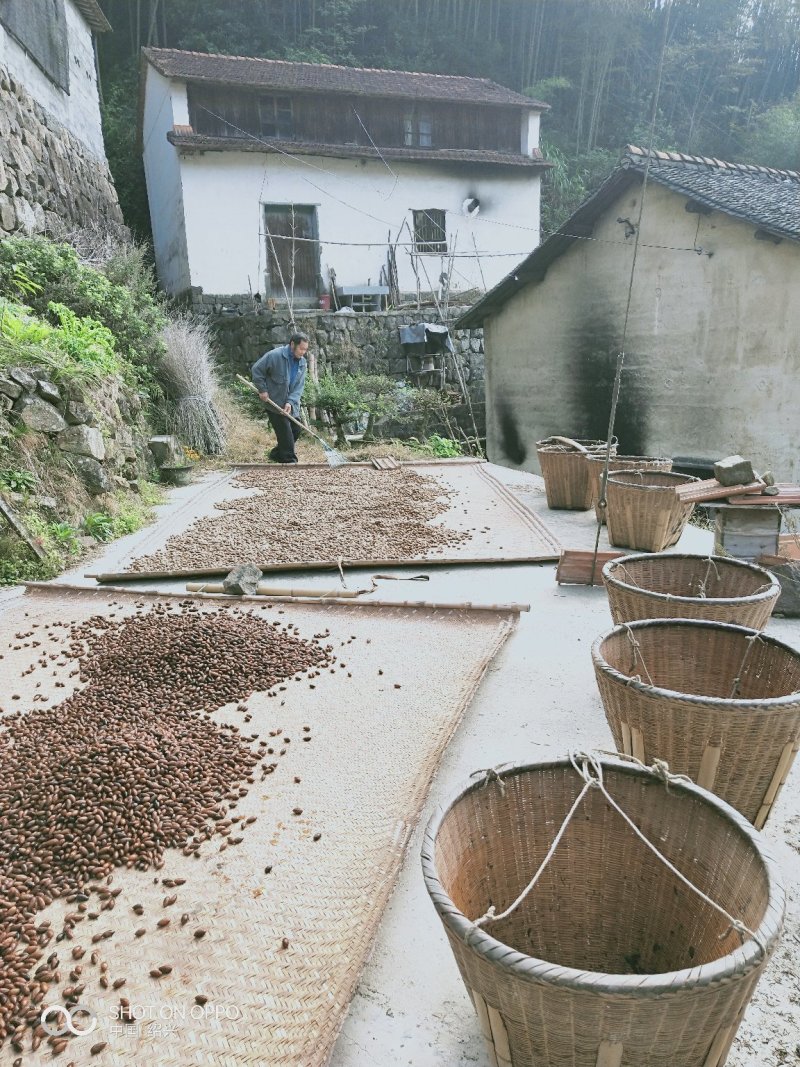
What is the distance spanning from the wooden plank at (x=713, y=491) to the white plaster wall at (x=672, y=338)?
517cm

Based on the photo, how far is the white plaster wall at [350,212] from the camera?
14.3m

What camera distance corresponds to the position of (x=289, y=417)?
7.86 m

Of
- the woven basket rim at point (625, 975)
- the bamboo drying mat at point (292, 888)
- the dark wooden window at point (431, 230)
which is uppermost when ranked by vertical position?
the dark wooden window at point (431, 230)

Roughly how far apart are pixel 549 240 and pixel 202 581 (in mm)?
7804

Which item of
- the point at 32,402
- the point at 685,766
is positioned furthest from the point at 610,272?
the point at 685,766

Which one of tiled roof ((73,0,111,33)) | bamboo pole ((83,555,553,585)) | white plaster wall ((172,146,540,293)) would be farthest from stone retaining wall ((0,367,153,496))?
tiled roof ((73,0,111,33))

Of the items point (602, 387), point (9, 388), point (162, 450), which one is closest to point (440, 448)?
point (602, 387)

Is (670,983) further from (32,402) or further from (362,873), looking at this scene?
(32,402)

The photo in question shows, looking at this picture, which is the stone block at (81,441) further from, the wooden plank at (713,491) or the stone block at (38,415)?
the wooden plank at (713,491)

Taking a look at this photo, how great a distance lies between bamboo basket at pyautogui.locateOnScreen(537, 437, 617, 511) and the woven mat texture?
313 millimetres

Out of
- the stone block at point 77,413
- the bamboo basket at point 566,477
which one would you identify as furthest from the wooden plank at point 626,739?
the stone block at point 77,413

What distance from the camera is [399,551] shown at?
446cm

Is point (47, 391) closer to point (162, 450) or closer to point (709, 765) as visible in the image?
point (162, 450)

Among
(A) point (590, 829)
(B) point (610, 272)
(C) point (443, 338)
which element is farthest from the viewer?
(C) point (443, 338)
